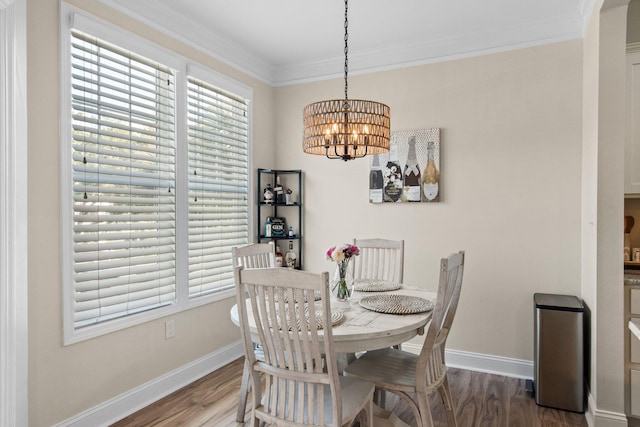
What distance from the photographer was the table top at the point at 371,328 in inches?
72.3

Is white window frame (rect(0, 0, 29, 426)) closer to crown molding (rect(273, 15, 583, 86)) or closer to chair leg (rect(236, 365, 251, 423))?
chair leg (rect(236, 365, 251, 423))

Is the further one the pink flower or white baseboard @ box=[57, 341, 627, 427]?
white baseboard @ box=[57, 341, 627, 427]

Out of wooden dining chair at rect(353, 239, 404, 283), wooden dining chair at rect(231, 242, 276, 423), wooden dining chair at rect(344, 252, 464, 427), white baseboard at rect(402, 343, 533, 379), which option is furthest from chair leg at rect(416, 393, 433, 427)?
white baseboard at rect(402, 343, 533, 379)

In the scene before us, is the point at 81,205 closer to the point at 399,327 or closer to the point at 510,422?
the point at 399,327

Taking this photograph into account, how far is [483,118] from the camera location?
3312 mm

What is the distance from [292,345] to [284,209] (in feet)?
8.25

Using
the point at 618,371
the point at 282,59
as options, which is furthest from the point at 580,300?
the point at 282,59

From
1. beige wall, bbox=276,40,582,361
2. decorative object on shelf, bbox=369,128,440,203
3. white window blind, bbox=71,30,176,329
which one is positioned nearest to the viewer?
white window blind, bbox=71,30,176,329

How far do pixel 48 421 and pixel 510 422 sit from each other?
2.68m

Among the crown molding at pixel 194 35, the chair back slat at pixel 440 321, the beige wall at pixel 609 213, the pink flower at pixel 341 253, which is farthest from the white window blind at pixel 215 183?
the beige wall at pixel 609 213

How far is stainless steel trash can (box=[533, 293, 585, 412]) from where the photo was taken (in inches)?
104

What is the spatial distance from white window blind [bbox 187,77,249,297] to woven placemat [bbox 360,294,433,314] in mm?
1514

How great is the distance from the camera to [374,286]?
2.74 meters

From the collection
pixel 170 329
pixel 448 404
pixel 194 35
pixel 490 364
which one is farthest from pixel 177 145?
pixel 490 364
